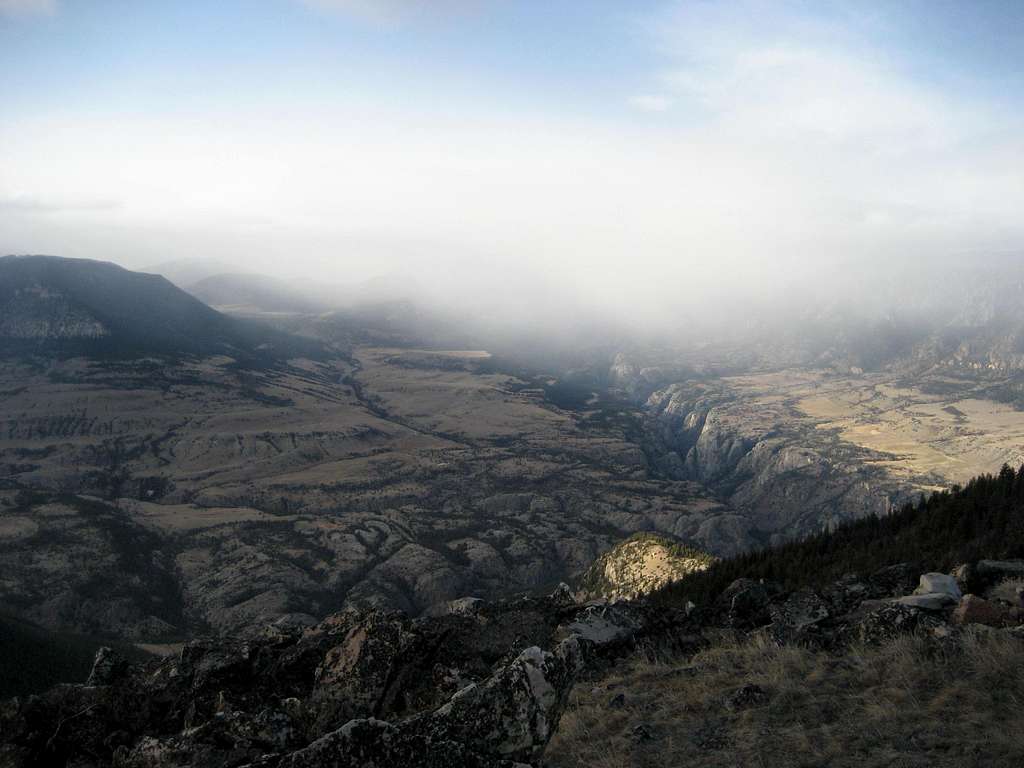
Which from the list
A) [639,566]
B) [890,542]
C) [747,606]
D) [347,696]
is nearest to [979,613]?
[747,606]

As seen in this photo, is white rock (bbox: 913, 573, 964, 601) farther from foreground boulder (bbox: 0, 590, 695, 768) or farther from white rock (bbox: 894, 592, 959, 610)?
foreground boulder (bbox: 0, 590, 695, 768)

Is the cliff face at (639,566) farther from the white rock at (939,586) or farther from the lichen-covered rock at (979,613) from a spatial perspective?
the lichen-covered rock at (979,613)

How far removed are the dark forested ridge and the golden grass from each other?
23.8 m

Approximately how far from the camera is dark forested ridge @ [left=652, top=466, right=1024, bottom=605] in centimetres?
4009

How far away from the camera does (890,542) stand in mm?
53375

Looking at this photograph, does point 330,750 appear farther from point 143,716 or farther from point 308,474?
point 308,474

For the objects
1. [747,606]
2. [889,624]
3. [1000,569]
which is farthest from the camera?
[747,606]

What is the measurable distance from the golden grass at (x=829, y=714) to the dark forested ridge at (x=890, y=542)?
23753mm

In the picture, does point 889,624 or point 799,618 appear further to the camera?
point 799,618

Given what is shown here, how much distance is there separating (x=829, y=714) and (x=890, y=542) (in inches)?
2042

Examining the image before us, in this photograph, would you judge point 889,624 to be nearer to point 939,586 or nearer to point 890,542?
point 939,586

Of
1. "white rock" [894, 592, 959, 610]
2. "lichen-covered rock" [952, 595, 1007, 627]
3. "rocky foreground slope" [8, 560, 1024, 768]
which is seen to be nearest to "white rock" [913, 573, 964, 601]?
"rocky foreground slope" [8, 560, 1024, 768]

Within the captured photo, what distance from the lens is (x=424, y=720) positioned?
7.09 metres

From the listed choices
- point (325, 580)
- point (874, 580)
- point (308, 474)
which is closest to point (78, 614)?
point (325, 580)
